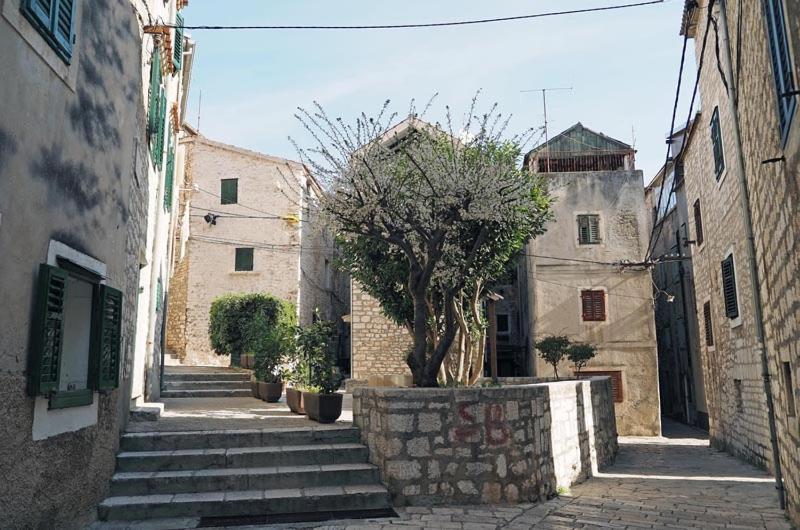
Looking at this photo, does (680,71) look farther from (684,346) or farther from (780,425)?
(684,346)

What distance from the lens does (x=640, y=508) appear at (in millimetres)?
6719

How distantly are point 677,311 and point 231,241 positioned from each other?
15908 millimetres

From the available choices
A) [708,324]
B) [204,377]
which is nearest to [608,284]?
[708,324]

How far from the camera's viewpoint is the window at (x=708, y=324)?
14.3 metres

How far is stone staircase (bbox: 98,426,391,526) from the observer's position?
5883mm

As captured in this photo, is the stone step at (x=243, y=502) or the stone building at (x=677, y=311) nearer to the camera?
the stone step at (x=243, y=502)

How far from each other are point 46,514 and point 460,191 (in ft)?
17.9

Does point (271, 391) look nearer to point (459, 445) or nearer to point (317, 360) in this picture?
point (317, 360)

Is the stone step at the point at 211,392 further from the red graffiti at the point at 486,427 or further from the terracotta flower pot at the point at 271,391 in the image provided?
the red graffiti at the point at 486,427

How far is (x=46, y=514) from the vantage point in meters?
4.73

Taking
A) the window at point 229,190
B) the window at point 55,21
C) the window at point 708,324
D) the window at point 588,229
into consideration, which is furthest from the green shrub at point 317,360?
the window at point 229,190

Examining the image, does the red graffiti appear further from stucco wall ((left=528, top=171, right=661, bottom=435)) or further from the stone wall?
stucco wall ((left=528, top=171, right=661, bottom=435))

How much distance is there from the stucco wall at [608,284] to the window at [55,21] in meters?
17.0

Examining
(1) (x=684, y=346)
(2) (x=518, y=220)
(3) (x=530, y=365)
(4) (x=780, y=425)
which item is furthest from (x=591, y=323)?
(4) (x=780, y=425)
